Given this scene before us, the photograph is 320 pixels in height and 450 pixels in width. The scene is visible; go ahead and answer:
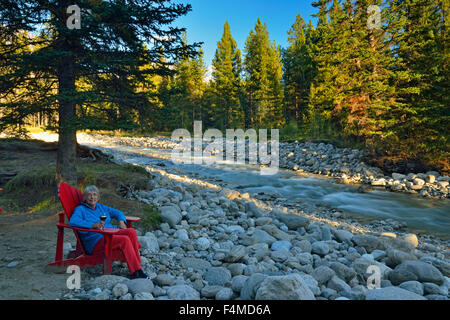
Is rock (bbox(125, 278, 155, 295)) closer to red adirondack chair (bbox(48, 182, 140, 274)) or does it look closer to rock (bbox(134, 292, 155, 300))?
rock (bbox(134, 292, 155, 300))

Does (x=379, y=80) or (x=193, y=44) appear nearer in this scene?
(x=193, y=44)

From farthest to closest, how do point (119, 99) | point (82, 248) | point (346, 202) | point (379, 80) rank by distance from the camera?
point (379, 80), point (346, 202), point (119, 99), point (82, 248)

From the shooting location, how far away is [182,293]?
285 cm

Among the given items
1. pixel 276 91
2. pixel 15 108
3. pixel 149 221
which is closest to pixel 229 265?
pixel 149 221

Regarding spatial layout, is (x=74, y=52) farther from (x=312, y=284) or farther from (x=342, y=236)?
(x=342, y=236)

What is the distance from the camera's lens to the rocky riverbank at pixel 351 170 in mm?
11305

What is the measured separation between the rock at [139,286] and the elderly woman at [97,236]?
184 mm

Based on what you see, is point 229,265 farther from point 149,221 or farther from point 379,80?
point 379,80

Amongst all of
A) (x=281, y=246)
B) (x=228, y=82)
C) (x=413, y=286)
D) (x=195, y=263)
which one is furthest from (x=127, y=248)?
(x=228, y=82)

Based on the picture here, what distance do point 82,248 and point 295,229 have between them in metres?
4.41

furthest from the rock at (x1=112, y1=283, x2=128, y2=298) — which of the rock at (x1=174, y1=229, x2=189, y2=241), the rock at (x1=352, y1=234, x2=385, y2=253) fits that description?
the rock at (x1=352, y1=234, x2=385, y2=253)

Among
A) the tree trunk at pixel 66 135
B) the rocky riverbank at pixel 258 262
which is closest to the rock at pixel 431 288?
the rocky riverbank at pixel 258 262

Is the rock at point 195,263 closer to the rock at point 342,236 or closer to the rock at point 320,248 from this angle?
the rock at point 320,248

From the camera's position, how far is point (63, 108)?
5344 mm
